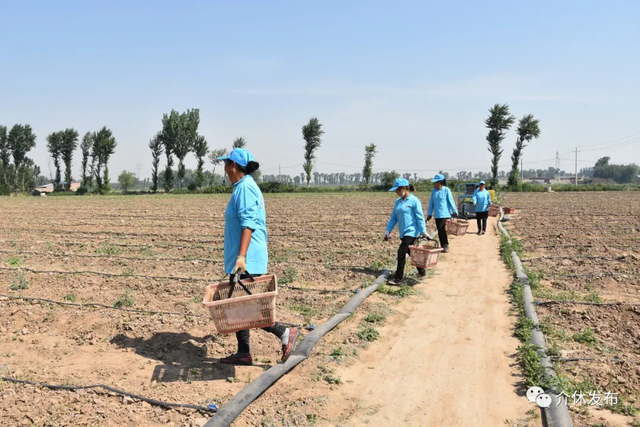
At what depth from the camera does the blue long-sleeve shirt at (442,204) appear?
1022cm

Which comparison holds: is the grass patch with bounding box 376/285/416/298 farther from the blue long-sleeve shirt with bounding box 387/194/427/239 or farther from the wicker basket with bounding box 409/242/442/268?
the blue long-sleeve shirt with bounding box 387/194/427/239

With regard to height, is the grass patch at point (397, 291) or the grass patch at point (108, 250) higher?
the grass patch at point (108, 250)

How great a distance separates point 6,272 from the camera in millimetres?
8781

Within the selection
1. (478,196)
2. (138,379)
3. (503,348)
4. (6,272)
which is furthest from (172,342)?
(478,196)

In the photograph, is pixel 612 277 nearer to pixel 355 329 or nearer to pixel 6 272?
pixel 355 329

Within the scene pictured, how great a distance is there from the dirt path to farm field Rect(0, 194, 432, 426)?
273 millimetres

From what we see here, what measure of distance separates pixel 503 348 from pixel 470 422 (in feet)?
5.58

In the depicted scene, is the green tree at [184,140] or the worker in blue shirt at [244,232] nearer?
the worker in blue shirt at [244,232]

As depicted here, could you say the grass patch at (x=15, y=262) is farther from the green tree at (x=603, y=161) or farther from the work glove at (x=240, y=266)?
the green tree at (x=603, y=161)

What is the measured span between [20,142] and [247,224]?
256 ft

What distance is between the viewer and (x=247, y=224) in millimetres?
4289

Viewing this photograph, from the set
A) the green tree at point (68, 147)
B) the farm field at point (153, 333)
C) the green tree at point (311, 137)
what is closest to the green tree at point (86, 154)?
the green tree at point (68, 147)

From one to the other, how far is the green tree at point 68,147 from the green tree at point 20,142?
5.43 metres

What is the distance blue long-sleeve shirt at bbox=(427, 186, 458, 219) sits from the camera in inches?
402
